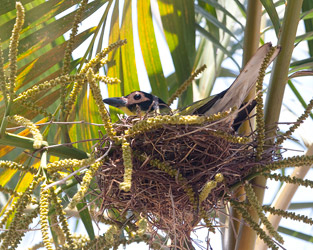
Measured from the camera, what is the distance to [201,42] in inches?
143

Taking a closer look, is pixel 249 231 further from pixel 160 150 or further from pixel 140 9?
pixel 140 9

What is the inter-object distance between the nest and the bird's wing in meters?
0.22

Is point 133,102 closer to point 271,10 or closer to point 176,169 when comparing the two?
point 176,169

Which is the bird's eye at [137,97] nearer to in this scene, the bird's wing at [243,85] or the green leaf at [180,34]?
the green leaf at [180,34]

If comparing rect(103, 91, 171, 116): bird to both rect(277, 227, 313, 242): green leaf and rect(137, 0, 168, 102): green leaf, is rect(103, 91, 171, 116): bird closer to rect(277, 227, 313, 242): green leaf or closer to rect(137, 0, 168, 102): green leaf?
rect(137, 0, 168, 102): green leaf

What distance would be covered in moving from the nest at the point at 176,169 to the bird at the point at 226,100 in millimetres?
148

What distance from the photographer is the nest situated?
1873mm

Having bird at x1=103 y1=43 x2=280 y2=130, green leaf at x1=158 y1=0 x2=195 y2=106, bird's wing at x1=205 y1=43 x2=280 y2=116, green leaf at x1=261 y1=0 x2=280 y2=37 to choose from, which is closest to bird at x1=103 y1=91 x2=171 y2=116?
bird at x1=103 y1=43 x2=280 y2=130

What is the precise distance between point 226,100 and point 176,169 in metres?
0.53

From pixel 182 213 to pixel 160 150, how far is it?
288mm

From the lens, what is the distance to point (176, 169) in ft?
6.25

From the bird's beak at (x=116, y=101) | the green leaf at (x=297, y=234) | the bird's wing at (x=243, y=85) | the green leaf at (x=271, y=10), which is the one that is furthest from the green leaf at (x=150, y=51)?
the green leaf at (x=297, y=234)

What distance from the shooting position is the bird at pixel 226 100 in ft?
6.40

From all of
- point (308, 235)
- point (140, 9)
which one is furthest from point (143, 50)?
point (308, 235)
